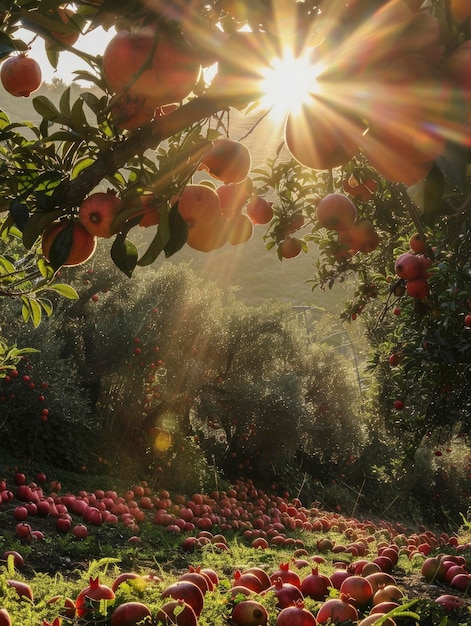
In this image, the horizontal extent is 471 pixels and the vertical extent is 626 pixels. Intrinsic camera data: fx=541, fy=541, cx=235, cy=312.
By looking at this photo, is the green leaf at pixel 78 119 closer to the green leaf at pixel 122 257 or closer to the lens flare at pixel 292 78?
the green leaf at pixel 122 257

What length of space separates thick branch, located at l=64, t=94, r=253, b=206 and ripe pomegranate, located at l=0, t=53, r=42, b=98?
0.72m

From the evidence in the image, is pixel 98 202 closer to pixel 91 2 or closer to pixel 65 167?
pixel 65 167

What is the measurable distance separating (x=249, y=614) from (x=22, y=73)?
2.78 meters

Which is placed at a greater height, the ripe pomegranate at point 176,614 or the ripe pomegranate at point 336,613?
the ripe pomegranate at point 336,613

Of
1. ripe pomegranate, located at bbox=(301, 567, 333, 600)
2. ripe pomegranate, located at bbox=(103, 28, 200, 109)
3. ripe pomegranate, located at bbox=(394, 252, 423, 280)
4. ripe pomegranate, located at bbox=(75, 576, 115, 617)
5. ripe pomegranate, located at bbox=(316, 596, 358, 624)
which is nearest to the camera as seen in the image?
ripe pomegranate, located at bbox=(103, 28, 200, 109)

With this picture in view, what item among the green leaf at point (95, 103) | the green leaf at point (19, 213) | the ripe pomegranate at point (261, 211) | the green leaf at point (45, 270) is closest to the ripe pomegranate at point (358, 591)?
the ripe pomegranate at point (261, 211)

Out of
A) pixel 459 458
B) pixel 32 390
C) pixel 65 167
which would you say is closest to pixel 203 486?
pixel 32 390

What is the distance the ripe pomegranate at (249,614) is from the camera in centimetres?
290

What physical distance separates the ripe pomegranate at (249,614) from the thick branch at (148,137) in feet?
8.23

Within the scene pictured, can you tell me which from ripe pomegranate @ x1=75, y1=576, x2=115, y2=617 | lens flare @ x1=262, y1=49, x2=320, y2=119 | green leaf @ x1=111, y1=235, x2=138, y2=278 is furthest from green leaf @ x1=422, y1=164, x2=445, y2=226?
ripe pomegranate @ x1=75, y1=576, x2=115, y2=617

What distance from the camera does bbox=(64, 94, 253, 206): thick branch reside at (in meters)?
1.04

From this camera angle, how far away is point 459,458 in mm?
22969

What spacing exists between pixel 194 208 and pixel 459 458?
24.5 meters

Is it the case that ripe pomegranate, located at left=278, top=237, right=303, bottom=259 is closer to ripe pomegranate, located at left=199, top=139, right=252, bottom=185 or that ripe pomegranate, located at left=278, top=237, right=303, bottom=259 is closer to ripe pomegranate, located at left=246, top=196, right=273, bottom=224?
ripe pomegranate, located at left=246, top=196, right=273, bottom=224
